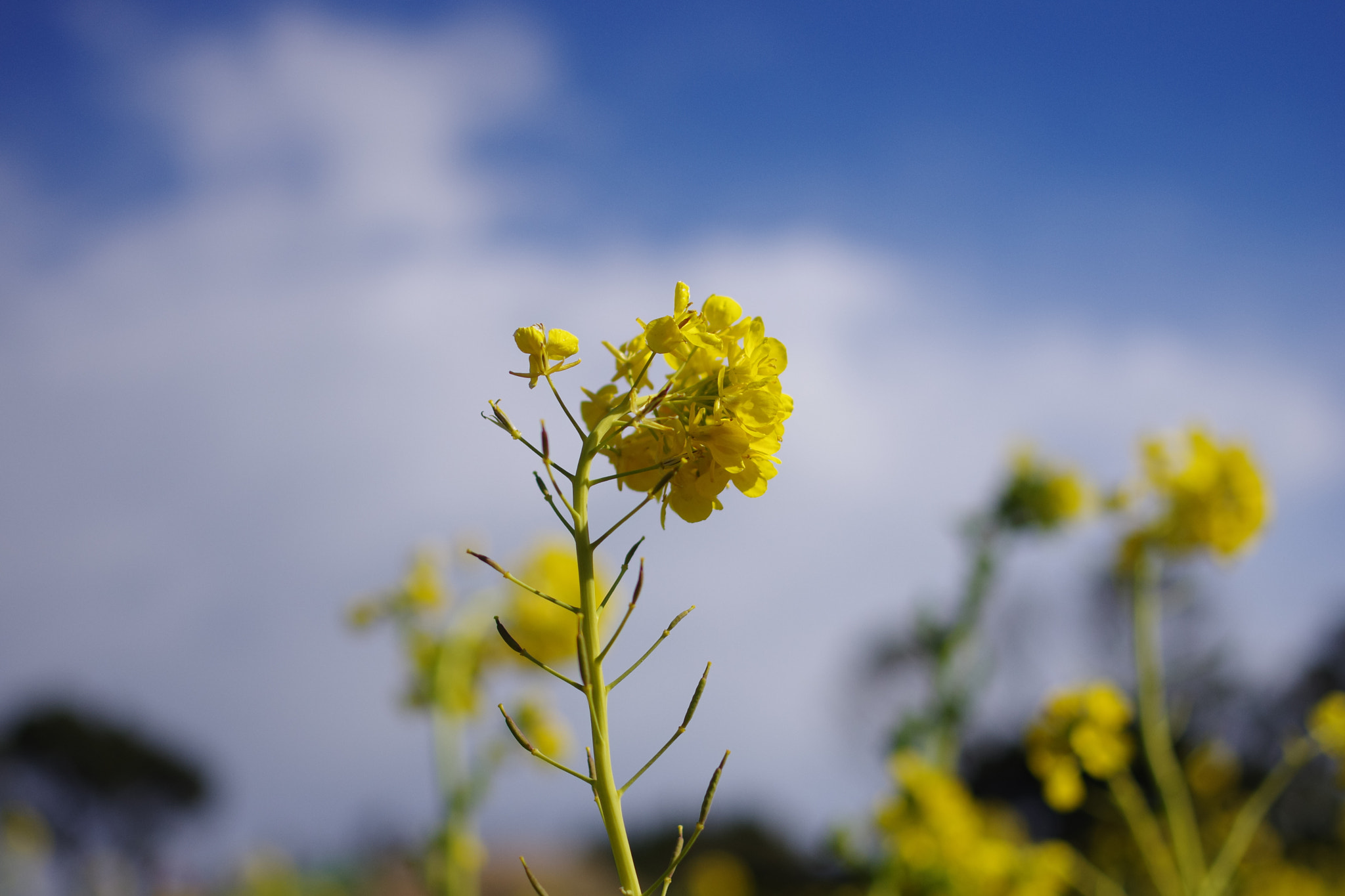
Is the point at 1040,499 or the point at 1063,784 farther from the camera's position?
the point at 1040,499

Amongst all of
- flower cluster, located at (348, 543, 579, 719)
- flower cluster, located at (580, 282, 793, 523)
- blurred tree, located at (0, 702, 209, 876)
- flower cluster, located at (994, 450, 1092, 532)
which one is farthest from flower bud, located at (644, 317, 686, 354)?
blurred tree, located at (0, 702, 209, 876)

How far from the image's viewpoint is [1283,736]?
595 inches

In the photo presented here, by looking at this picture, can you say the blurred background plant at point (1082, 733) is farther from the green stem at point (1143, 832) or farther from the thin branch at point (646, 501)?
the thin branch at point (646, 501)

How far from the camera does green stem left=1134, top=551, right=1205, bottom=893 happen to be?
379 centimetres

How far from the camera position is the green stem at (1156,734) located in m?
3.79

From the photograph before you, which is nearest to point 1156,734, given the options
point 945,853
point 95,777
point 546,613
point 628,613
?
point 945,853

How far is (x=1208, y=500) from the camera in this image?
3975 millimetres

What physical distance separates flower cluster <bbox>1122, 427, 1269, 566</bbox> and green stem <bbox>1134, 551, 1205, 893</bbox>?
22 cm

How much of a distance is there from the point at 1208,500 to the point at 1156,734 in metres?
1.08

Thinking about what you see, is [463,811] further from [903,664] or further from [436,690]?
[903,664]

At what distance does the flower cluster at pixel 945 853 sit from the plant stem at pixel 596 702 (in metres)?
3.40

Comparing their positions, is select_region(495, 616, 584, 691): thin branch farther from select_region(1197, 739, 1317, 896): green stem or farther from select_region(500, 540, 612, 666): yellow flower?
select_region(1197, 739, 1317, 896): green stem

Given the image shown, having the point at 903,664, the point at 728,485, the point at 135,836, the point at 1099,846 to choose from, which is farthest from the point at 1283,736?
the point at 135,836

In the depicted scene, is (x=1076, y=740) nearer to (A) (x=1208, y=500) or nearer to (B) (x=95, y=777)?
(A) (x=1208, y=500)
